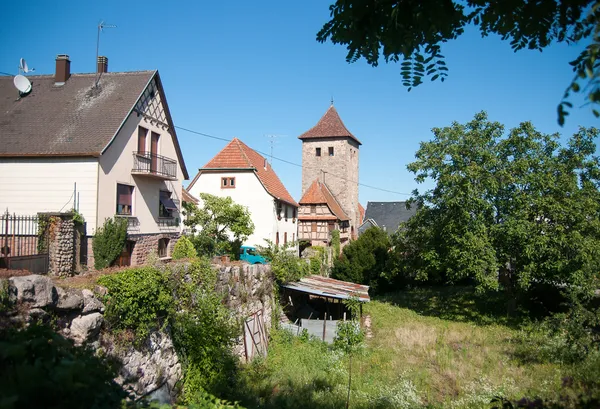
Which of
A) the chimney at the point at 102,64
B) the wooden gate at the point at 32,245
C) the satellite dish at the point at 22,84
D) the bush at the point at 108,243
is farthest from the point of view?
the chimney at the point at 102,64

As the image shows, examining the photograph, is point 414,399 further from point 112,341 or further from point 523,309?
point 523,309

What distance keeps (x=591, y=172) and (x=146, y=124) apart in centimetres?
1919

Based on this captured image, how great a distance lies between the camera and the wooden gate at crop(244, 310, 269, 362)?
43.5 ft

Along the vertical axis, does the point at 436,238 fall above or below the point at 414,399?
above

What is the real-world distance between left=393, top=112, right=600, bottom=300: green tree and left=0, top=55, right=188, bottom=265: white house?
12.1 metres

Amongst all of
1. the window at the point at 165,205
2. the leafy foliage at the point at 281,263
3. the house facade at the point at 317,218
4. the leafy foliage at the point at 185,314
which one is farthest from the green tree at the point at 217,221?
the house facade at the point at 317,218

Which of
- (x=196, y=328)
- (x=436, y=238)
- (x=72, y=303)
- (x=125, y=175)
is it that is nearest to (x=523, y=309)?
(x=436, y=238)

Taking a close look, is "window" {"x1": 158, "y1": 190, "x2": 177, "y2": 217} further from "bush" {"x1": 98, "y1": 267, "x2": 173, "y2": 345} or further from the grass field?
"bush" {"x1": 98, "y1": 267, "x2": 173, "y2": 345}

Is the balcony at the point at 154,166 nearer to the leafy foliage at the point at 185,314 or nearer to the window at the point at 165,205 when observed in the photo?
the window at the point at 165,205

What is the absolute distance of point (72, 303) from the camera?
6965mm

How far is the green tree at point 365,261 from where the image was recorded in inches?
1205

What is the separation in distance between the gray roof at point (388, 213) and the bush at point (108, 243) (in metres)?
42.8

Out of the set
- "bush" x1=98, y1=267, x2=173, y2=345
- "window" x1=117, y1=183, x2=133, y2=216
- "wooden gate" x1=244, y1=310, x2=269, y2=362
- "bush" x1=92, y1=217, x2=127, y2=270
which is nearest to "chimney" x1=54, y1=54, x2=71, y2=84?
"window" x1=117, y1=183, x2=133, y2=216

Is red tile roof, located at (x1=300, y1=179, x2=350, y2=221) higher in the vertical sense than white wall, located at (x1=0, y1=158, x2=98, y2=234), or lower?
higher
